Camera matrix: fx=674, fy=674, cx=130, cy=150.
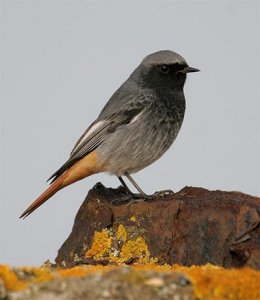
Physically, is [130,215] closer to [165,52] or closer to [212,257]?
[212,257]

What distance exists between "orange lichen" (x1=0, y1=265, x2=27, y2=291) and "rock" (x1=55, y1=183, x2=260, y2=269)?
2469 mm

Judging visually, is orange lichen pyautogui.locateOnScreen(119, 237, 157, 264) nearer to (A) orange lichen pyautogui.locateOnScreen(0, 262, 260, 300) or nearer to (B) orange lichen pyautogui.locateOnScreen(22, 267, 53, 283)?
(A) orange lichen pyautogui.locateOnScreen(0, 262, 260, 300)

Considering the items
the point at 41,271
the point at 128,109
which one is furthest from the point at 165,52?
the point at 41,271

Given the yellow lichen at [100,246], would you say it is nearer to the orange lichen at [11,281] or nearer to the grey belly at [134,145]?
the grey belly at [134,145]

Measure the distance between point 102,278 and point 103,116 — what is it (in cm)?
581

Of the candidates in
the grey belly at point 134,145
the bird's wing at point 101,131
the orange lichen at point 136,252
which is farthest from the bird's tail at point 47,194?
the orange lichen at point 136,252

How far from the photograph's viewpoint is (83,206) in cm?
817

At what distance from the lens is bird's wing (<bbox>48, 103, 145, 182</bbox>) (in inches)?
365

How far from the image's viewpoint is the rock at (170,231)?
664 centimetres

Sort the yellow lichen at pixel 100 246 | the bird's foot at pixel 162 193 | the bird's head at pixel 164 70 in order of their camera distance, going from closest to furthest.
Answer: the yellow lichen at pixel 100 246
the bird's foot at pixel 162 193
the bird's head at pixel 164 70

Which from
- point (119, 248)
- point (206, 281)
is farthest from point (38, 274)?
point (119, 248)

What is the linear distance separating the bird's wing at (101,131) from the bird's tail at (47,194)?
106 mm

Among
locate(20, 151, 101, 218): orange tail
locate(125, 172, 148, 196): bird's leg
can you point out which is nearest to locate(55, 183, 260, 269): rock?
locate(125, 172, 148, 196): bird's leg

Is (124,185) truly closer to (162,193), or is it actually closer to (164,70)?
(162,193)
